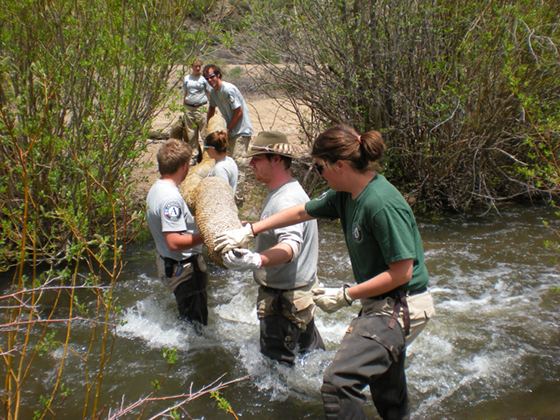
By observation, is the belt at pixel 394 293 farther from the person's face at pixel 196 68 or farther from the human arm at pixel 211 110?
the person's face at pixel 196 68

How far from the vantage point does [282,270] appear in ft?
9.48

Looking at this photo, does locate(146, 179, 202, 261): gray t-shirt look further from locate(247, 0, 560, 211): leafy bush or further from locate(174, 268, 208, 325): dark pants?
locate(247, 0, 560, 211): leafy bush

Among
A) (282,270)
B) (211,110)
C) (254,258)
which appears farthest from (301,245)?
(211,110)

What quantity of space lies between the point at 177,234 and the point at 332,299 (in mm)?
1242

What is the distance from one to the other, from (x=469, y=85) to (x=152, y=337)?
5.41 meters

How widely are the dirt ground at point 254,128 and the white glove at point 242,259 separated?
3092 millimetres

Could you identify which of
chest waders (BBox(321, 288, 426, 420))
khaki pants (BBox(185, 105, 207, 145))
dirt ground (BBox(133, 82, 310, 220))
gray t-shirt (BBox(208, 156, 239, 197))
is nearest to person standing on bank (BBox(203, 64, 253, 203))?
dirt ground (BBox(133, 82, 310, 220))

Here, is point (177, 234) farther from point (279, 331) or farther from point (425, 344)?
point (425, 344)

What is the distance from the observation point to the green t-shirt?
2.08m

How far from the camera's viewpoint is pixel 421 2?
6.23m

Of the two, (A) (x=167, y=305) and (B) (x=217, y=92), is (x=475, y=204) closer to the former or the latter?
(B) (x=217, y=92)

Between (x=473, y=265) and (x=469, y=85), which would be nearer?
(x=473, y=265)

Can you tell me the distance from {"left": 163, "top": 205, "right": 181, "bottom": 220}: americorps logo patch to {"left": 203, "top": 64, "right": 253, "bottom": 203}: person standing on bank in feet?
12.4

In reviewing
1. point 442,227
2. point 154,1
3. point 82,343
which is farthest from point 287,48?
point 82,343
